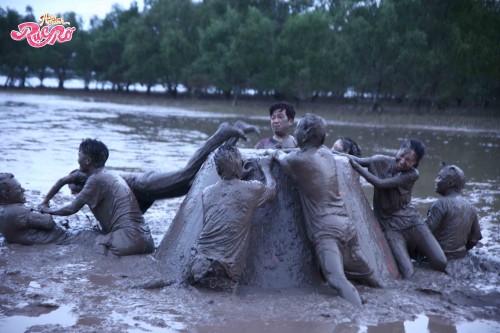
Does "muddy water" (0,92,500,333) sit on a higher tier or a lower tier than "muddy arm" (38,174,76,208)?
lower

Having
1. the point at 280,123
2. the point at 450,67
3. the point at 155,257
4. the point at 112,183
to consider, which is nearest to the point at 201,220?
the point at 155,257

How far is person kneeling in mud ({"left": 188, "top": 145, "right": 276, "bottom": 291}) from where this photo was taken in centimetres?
473

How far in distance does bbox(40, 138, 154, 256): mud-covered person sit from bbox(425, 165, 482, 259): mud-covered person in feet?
10.0

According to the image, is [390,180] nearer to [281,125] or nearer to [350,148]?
[350,148]

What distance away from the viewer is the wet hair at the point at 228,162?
4.95 metres

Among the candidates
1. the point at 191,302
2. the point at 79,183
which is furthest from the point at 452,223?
the point at 79,183

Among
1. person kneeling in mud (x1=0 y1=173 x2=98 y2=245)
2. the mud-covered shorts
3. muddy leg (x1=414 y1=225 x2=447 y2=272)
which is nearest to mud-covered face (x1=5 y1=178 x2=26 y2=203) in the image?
person kneeling in mud (x1=0 y1=173 x2=98 y2=245)

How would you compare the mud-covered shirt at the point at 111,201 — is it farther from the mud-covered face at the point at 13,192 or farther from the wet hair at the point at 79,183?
the mud-covered face at the point at 13,192

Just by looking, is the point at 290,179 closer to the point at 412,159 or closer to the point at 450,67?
the point at 412,159

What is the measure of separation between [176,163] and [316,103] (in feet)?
109

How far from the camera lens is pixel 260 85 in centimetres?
4428

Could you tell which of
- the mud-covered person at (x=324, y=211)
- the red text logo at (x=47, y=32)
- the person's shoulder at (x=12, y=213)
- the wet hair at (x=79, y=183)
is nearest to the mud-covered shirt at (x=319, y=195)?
the mud-covered person at (x=324, y=211)

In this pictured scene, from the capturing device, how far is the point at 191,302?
182 inches

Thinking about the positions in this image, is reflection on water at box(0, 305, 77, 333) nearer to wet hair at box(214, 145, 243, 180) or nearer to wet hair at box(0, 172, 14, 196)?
wet hair at box(214, 145, 243, 180)
